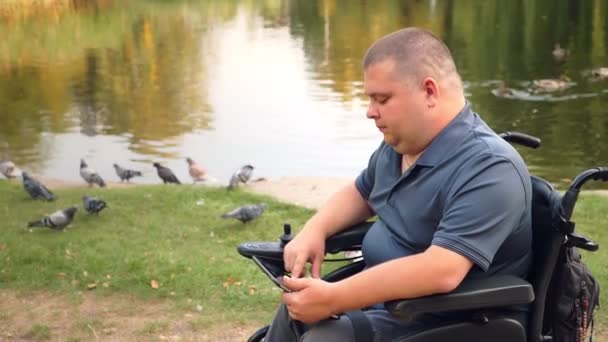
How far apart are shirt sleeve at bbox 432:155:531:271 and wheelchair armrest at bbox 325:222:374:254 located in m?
0.70

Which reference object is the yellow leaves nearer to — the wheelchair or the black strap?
the black strap

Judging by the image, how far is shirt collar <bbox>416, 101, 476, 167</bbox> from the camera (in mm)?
2754

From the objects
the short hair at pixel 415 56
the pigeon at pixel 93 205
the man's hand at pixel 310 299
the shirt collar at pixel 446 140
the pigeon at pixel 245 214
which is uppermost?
the short hair at pixel 415 56

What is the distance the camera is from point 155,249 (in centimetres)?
649

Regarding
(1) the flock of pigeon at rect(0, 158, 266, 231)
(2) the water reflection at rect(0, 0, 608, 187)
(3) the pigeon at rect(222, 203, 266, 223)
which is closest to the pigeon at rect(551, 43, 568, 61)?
(2) the water reflection at rect(0, 0, 608, 187)

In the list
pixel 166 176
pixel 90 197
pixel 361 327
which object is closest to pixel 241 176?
pixel 166 176

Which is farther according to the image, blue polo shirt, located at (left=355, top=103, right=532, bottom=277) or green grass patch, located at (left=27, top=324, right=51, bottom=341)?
green grass patch, located at (left=27, top=324, right=51, bottom=341)

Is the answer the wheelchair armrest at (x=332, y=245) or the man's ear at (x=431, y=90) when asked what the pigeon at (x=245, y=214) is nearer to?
the wheelchair armrest at (x=332, y=245)

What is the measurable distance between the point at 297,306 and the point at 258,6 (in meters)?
44.0

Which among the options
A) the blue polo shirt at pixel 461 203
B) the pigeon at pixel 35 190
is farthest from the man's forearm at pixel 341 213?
the pigeon at pixel 35 190

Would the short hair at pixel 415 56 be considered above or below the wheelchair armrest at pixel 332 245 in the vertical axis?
above

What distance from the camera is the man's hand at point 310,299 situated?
106 inches

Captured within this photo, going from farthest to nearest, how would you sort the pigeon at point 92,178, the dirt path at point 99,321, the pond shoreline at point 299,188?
the pigeon at point 92,178
the pond shoreline at point 299,188
the dirt path at point 99,321

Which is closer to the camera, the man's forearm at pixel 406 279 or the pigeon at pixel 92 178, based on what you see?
the man's forearm at pixel 406 279
